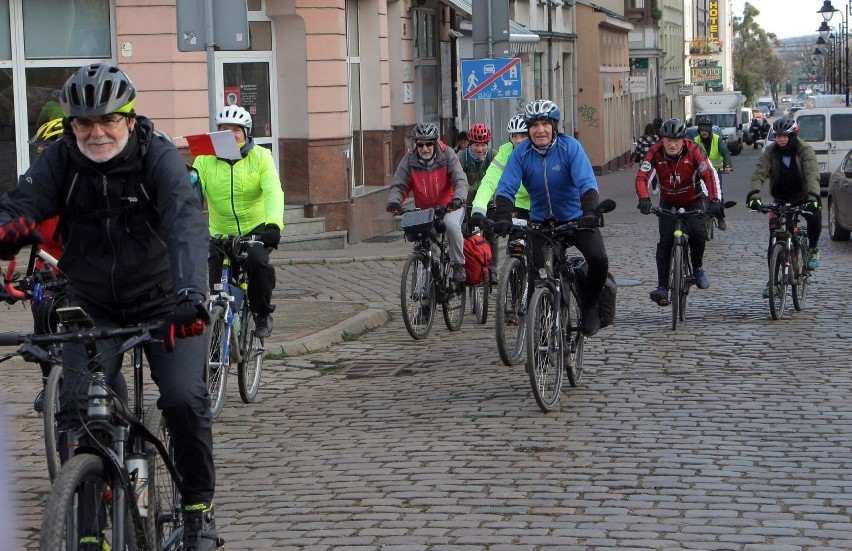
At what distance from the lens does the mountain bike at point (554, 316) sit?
8625 mm

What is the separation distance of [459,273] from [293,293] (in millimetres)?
2958

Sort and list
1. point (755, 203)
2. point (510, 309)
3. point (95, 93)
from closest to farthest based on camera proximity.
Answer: point (95, 93)
point (510, 309)
point (755, 203)

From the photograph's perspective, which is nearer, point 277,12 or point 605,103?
point 277,12

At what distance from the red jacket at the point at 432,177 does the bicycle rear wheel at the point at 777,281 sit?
9.33ft

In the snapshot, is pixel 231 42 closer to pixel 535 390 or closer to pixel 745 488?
A: pixel 535 390

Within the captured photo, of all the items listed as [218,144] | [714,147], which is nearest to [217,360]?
[218,144]

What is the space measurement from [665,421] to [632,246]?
12773 mm

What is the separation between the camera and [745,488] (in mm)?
6648

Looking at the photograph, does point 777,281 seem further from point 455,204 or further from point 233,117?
point 233,117

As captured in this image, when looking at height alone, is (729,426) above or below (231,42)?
below

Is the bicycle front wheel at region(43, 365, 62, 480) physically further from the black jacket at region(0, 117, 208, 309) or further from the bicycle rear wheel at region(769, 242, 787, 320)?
the bicycle rear wheel at region(769, 242, 787, 320)

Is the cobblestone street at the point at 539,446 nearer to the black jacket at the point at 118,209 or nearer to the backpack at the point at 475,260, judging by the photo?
the backpack at the point at 475,260

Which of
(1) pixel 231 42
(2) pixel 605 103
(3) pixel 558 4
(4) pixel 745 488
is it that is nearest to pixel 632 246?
(1) pixel 231 42

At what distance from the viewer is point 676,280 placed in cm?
1231
